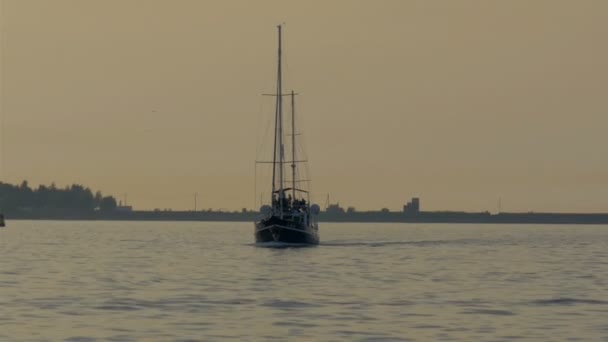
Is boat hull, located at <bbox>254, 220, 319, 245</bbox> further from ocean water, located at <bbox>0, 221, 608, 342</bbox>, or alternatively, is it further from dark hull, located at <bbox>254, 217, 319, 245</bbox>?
ocean water, located at <bbox>0, 221, 608, 342</bbox>

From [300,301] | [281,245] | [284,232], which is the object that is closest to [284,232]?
[284,232]

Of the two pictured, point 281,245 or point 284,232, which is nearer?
point 284,232

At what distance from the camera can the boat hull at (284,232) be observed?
13225 centimetres

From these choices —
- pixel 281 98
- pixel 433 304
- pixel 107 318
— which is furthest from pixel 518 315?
pixel 281 98

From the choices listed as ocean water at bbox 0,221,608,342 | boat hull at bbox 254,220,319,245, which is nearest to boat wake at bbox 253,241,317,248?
boat hull at bbox 254,220,319,245

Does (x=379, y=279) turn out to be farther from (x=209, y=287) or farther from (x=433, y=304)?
(x=433, y=304)

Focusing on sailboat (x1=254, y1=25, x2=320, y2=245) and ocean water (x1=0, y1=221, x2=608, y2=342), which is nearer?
ocean water (x1=0, y1=221, x2=608, y2=342)

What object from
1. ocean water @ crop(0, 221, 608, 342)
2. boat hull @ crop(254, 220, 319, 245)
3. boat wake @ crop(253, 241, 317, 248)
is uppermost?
boat hull @ crop(254, 220, 319, 245)

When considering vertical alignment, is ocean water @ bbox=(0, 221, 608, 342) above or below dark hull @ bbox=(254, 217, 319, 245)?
below

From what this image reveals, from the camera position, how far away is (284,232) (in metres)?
132

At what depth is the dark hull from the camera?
13225cm

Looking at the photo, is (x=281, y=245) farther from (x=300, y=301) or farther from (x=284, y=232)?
(x=300, y=301)

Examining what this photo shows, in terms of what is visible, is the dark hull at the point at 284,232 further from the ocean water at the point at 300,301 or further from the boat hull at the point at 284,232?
the ocean water at the point at 300,301

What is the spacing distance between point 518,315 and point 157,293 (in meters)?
19.4
